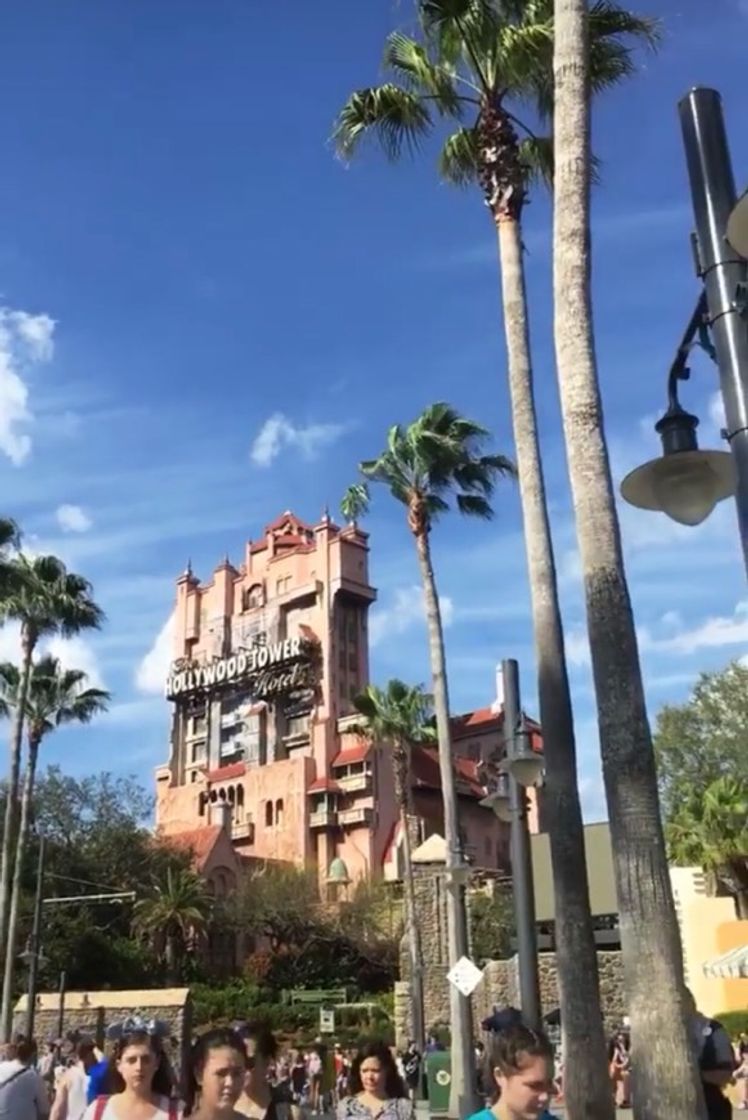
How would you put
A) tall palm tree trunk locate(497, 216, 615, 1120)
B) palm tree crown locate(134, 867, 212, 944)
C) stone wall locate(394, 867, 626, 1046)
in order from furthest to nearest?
palm tree crown locate(134, 867, 212, 944) < stone wall locate(394, 867, 626, 1046) < tall palm tree trunk locate(497, 216, 615, 1120)

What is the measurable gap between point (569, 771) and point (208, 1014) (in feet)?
146

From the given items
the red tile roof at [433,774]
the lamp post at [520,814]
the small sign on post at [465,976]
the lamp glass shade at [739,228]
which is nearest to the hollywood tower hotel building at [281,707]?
the red tile roof at [433,774]

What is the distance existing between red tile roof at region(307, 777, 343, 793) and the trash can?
48390 millimetres

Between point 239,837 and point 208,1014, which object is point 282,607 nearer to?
point 239,837

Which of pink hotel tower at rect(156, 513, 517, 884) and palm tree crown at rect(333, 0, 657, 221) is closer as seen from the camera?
palm tree crown at rect(333, 0, 657, 221)

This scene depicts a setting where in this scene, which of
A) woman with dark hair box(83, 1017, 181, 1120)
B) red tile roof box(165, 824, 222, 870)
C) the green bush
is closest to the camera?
woman with dark hair box(83, 1017, 181, 1120)

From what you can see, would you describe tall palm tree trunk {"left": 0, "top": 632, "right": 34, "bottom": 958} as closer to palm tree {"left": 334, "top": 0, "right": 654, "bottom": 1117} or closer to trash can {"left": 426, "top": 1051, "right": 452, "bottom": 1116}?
trash can {"left": 426, "top": 1051, "right": 452, "bottom": 1116}

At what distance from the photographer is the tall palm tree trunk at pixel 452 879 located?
19547 millimetres

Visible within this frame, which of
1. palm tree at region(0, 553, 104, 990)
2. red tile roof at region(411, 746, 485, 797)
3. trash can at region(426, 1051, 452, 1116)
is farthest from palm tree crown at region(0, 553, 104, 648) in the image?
red tile roof at region(411, 746, 485, 797)

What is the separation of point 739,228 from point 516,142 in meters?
10.7

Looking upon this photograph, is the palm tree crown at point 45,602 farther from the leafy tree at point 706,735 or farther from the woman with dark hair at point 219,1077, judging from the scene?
the woman with dark hair at point 219,1077

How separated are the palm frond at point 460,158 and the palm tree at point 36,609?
24.3 metres

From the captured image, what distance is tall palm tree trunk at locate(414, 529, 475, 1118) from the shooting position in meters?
19.5

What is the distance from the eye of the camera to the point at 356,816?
69.6 metres
